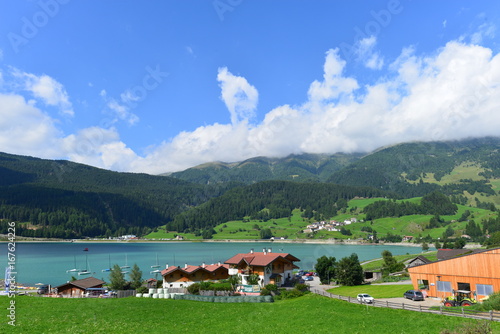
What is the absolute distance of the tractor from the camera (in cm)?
3484

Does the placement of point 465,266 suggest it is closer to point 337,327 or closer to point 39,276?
point 337,327

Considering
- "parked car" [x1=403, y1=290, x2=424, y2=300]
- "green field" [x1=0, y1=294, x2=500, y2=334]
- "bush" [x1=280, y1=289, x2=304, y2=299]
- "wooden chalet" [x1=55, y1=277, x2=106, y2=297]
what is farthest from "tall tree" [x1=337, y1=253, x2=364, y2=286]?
"wooden chalet" [x1=55, y1=277, x2=106, y2=297]

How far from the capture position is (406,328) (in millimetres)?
24125

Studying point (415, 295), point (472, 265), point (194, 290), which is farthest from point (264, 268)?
point (472, 265)

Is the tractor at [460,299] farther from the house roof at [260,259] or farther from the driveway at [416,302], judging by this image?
the house roof at [260,259]

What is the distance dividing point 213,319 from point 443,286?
26.8 meters

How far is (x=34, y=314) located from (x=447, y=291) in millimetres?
41896

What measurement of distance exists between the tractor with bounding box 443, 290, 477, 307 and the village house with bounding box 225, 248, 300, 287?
3012 centimetres

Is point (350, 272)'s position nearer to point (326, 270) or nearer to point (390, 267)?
point (326, 270)

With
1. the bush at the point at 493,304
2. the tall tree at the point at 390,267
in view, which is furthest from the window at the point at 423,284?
the tall tree at the point at 390,267

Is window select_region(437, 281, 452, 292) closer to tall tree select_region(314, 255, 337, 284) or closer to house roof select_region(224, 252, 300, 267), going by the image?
house roof select_region(224, 252, 300, 267)

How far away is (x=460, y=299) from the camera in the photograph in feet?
121

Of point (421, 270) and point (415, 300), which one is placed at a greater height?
point (421, 270)

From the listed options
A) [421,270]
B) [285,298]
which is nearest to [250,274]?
[285,298]
